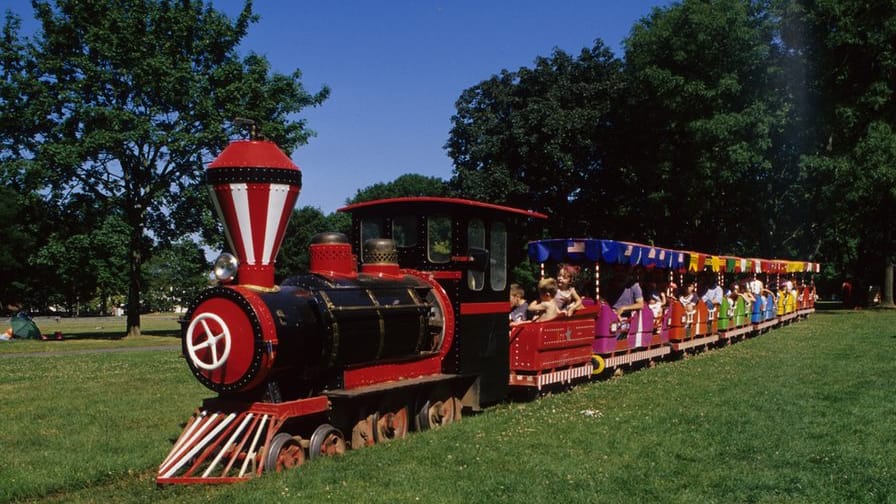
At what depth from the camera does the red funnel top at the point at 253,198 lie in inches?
299

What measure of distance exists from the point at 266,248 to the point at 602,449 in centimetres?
395

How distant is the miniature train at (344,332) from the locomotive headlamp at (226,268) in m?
0.01

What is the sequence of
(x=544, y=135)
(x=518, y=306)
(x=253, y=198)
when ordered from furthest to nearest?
(x=544, y=135) → (x=518, y=306) → (x=253, y=198)

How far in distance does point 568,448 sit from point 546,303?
5238 mm

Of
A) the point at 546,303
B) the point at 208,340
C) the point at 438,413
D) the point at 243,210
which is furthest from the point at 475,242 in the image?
Result: the point at 208,340

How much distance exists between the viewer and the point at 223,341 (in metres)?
7.62

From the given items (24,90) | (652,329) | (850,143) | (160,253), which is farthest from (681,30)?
(24,90)

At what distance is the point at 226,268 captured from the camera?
7.90m

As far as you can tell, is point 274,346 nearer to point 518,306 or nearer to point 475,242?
point 475,242

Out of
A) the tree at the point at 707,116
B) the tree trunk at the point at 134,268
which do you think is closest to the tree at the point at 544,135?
the tree at the point at 707,116

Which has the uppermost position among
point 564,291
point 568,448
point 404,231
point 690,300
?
point 404,231

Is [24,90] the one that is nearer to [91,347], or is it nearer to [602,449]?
[91,347]

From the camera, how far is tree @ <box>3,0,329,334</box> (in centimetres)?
2817

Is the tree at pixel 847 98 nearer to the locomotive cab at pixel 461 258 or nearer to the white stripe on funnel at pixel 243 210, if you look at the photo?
the locomotive cab at pixel 461 258
